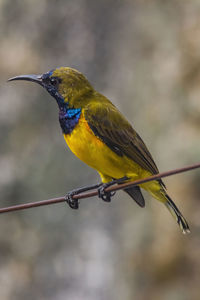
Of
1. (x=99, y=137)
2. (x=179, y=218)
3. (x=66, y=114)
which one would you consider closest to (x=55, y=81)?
(x=66, y=114)

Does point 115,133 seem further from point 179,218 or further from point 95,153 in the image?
point 179,218

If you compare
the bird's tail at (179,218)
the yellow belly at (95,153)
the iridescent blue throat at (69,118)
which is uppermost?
the iridescent blue throat at (69,118)

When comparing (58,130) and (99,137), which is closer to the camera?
(99,137)

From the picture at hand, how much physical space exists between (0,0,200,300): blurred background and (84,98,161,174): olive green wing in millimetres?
4582

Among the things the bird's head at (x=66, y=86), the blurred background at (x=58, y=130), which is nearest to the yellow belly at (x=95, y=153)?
the bird's head at (x=66, y=86)

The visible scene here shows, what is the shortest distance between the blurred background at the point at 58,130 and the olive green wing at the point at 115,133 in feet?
15.0

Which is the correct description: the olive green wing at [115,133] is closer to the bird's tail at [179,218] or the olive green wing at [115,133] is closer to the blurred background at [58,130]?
the bird's tail at [179,218]

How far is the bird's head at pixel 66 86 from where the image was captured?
15.8 ft

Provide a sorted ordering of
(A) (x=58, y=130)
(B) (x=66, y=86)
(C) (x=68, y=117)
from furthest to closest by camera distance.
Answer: (A) (x=58, y=130) < (B) (x=66, y=86) < (C) (x=68, y=117)

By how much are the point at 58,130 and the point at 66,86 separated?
696 centimetres

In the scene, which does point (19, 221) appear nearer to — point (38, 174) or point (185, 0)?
point (38, 174)

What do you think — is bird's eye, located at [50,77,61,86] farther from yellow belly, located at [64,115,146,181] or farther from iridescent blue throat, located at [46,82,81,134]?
yellow belly, located at [64,115,146,181]

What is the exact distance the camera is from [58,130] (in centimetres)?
1182

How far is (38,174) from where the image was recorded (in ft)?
37.7
